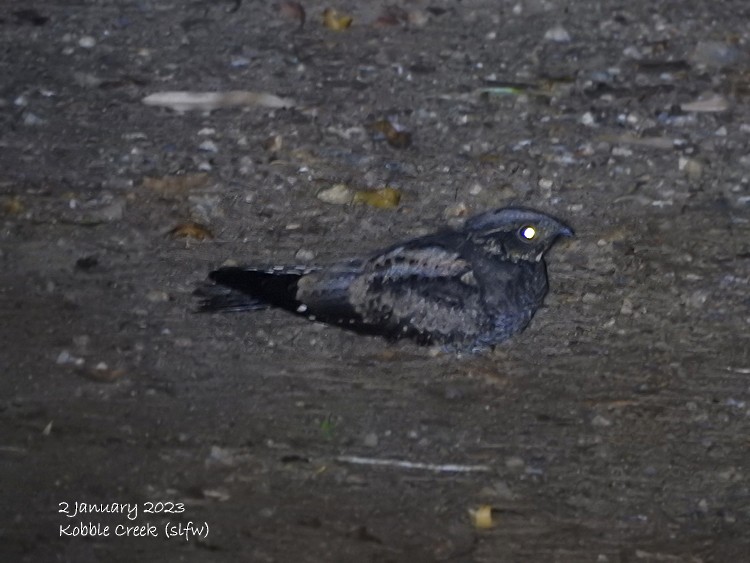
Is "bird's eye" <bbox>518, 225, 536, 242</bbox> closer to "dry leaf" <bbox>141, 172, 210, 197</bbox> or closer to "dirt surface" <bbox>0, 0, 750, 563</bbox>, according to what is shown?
"dirt surface" <bbox>0, 0, 750, 563</bbox>

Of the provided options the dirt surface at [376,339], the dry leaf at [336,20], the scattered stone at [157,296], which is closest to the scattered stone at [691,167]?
the dirt surface at [376,339]

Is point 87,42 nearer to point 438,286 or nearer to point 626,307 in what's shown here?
point 438,286

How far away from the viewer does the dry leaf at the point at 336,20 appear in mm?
3246

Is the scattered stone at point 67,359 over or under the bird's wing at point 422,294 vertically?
under

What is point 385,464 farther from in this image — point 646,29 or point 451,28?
point 646,29

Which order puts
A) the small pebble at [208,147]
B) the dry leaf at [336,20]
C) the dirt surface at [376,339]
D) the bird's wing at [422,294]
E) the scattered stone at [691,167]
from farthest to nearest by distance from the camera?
the dry leaf at [336,20] → the small pebble at [208,147] → the scattered stone at [691,167] → the dirt surface at [376,339] → the bird's wing at [422,294]

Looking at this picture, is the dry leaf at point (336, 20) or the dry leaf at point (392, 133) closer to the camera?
the dry leaf at point (392, 133)

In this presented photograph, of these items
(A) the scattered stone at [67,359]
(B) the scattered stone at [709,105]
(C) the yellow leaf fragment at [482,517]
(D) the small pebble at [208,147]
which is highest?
(B) the scattered stone at [709,105]

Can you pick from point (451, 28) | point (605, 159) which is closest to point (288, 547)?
point (605, 159)

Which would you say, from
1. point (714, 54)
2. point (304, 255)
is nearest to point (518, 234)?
point (304, 255)

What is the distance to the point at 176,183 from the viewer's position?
3117 millimetres

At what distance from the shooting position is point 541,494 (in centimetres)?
294

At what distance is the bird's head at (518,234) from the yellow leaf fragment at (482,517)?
0.80m

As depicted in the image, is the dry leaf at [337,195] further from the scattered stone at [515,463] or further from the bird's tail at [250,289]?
the scattered stone at [515,463]
